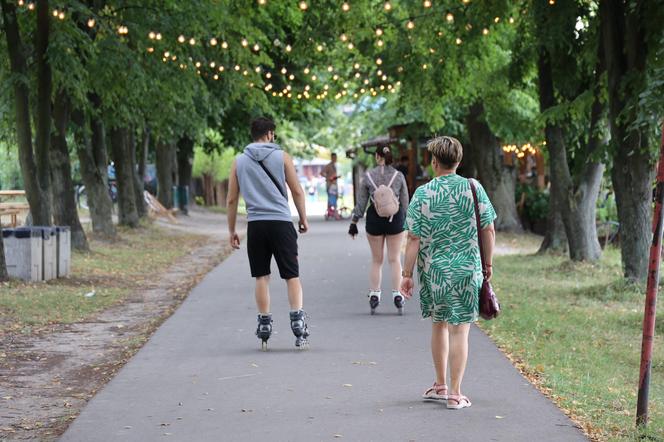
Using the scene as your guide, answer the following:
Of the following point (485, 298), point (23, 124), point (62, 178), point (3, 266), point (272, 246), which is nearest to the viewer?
point (485, 298)

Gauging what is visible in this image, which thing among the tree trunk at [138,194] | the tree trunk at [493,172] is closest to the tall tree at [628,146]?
the tree trunk at [493,172]

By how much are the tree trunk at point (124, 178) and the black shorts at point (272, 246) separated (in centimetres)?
2030

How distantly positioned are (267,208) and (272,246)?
13.1 inches

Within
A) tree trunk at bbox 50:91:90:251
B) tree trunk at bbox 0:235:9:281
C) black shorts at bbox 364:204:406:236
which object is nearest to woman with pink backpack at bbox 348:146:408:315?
black shorts at bbox 364:204:406:236

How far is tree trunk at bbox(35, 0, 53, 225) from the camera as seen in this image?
716 inches

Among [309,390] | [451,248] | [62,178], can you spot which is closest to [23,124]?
[62,178]

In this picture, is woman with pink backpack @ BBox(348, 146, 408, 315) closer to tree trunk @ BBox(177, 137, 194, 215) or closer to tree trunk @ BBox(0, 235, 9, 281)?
tree trunk @ BBox(0, 235, 9, 281)

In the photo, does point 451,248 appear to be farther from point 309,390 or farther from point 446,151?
point 309,390

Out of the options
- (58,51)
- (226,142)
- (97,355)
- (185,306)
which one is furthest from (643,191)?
(226,142)

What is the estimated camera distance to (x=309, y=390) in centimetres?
805

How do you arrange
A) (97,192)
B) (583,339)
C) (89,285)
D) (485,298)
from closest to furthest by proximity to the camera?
(485,298)
(583,339)
(89,285)
(97,192)

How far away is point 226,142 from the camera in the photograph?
41844 mm

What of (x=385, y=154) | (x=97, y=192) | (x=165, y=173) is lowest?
(x=97, y=192)

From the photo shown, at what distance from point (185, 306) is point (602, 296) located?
5.14 meters
